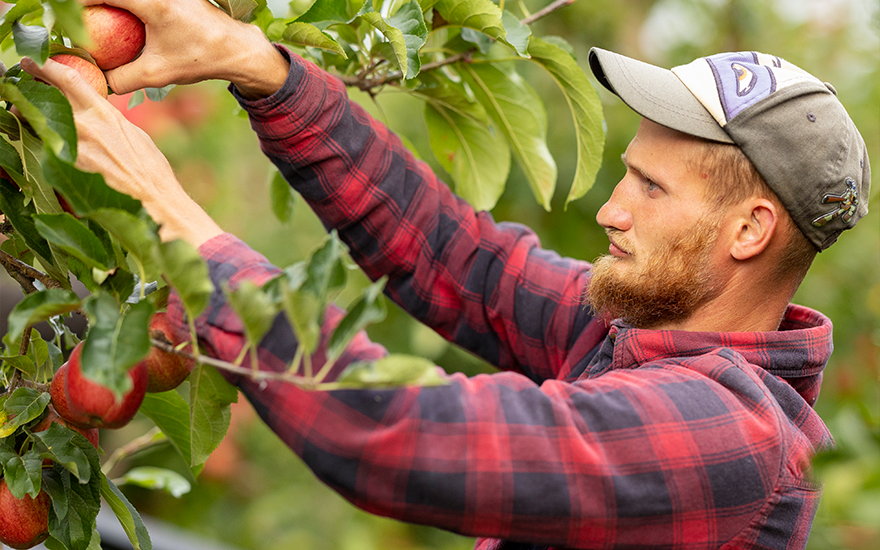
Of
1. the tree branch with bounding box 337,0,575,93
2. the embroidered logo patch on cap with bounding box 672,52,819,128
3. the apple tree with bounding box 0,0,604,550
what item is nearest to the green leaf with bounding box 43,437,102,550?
the apple tree with bounding box 0,0,604,550

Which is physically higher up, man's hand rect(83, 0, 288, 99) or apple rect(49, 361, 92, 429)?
man's hand rect(83, 0, 288, 99)

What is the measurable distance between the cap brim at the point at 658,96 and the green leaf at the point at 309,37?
1.17ft

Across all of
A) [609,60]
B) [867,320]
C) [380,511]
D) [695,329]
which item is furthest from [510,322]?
[867,320]

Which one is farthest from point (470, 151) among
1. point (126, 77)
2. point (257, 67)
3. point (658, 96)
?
point (126, 77)

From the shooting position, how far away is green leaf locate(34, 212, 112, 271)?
0.53 m

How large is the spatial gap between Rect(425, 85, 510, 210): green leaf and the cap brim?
221 mm

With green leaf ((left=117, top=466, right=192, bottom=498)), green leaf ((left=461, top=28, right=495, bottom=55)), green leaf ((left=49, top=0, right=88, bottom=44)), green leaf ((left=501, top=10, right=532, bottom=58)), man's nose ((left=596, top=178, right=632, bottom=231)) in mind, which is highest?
green leaf ((left=501, top=10, right=532, bottom=58))

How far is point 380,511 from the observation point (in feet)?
1.99

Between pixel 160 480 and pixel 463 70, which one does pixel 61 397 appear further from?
pixel 463 70

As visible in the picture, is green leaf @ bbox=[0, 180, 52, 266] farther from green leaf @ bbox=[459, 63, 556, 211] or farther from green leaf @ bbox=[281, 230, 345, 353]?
green leaf @ bbox=[459, 63, 556, 211]

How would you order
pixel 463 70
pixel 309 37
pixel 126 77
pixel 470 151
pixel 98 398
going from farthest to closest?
pixel 470 151, pixel 463 70, pixel 309 37, pixel 126 77, pixel 98 398

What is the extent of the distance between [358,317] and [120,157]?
10.8 inches

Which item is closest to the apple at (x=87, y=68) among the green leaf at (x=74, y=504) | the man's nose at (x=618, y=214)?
the green leaf at (x=74, y=504)

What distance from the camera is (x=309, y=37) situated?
0.82 m
